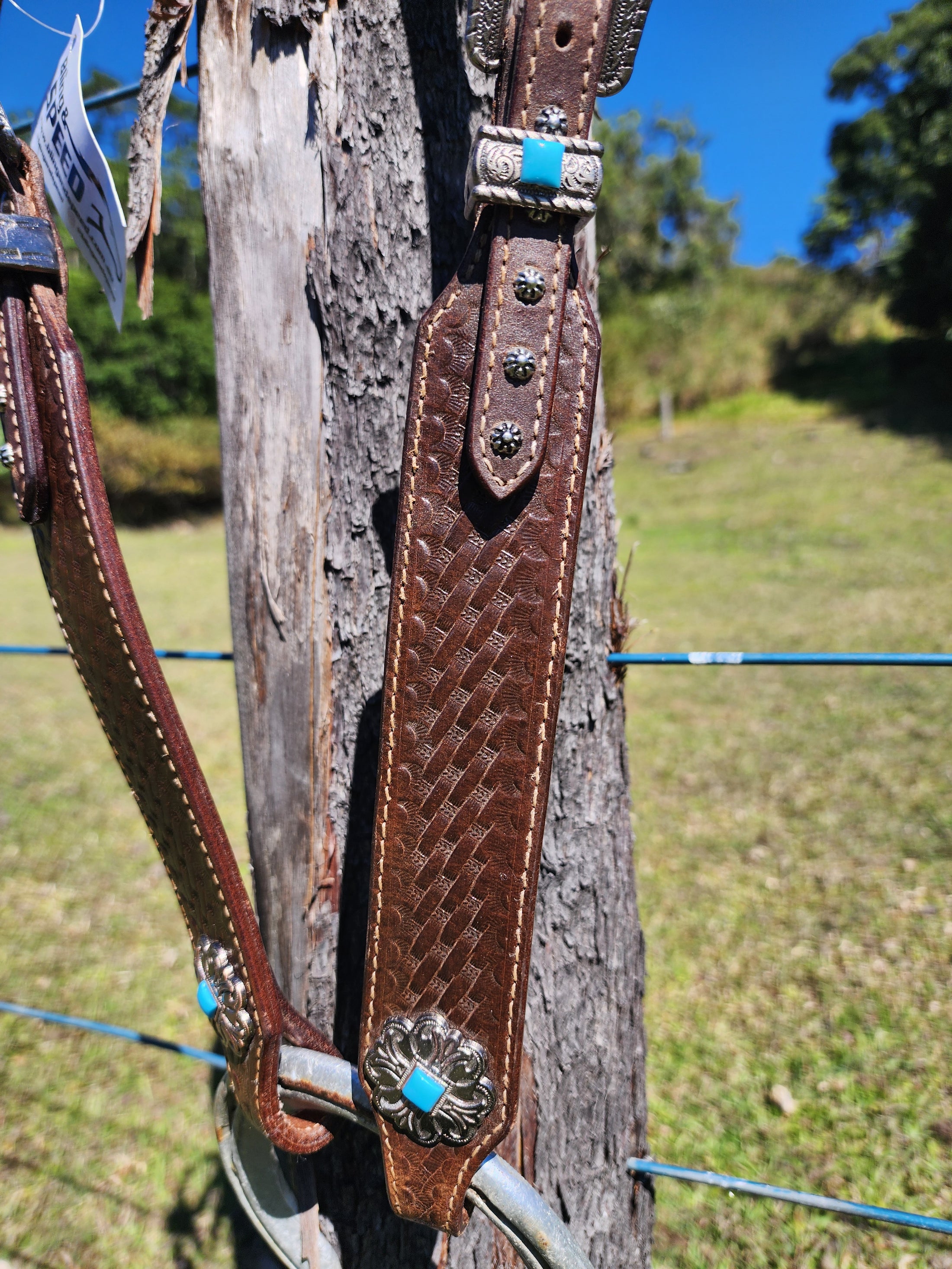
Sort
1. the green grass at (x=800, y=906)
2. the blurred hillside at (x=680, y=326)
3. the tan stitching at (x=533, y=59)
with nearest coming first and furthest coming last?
the tan stitching at (x=533, y=59)
the green grass at (x=800, y=906)
the blurred hillside at (x=680, y=326)

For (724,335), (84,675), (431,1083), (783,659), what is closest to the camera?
(431,1083)

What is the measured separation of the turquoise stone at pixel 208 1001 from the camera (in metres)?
0.90

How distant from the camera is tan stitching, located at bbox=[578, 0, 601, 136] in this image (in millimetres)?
716

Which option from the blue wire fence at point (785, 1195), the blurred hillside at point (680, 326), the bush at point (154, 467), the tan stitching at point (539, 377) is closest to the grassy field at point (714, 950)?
the blue wire fence at point (785, 1195)

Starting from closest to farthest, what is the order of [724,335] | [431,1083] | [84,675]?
1. [431,1083]
2. [84,675]
3. [724,335]

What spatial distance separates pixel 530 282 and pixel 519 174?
0.29 feet

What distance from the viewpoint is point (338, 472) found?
966 mm

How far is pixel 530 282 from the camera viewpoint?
766 millimetres

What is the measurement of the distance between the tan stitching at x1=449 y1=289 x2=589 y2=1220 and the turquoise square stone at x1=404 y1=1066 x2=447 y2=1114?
0.06m

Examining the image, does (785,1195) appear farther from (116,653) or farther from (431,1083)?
(116,653)

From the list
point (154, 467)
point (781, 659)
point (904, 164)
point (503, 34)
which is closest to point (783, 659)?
point (781, 659)

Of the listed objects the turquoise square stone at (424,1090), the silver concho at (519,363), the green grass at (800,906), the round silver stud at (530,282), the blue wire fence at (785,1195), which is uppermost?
the round silver stud at (530,282)

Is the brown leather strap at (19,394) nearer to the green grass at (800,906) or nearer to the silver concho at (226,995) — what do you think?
the silver concho at (226,995)

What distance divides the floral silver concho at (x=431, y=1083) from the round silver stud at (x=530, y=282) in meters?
0.73
